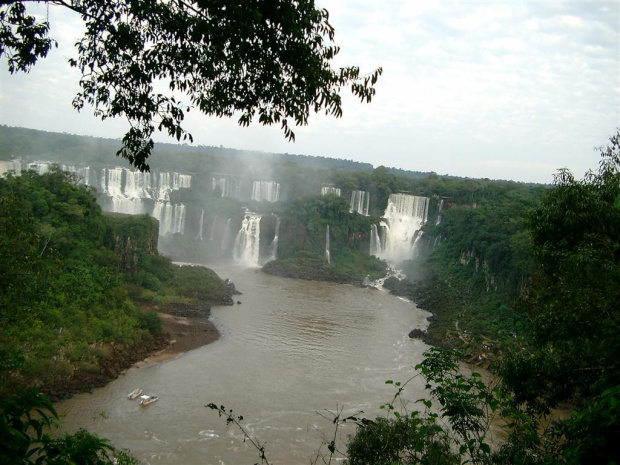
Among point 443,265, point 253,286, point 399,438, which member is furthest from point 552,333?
point 443,265

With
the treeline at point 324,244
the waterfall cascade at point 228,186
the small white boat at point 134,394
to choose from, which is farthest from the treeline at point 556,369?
the waterfall cascade at point 228,186

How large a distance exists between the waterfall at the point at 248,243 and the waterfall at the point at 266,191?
926 centimetres

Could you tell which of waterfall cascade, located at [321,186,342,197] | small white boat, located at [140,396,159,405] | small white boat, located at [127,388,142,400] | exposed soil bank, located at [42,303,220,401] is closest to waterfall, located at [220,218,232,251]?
waterfall cascade, located at [321,186,342,197]

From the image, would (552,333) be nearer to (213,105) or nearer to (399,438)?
(399,438)

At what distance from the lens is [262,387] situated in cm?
1586

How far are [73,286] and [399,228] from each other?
1331 inches

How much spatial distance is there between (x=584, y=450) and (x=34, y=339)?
14436 mm

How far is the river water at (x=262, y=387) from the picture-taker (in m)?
12.2

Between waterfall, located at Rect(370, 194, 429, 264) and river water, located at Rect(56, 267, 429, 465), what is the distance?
17536mm

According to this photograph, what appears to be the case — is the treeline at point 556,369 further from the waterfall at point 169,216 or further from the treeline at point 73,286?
the waterfall at point 169,216

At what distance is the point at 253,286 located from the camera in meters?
32.2

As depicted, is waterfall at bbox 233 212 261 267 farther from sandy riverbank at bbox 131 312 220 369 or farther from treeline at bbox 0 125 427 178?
sandy riverbank at bbox 131 312 220 369

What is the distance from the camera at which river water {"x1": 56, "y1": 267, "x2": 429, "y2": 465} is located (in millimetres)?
12234

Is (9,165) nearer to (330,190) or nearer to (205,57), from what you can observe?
(330,190)
